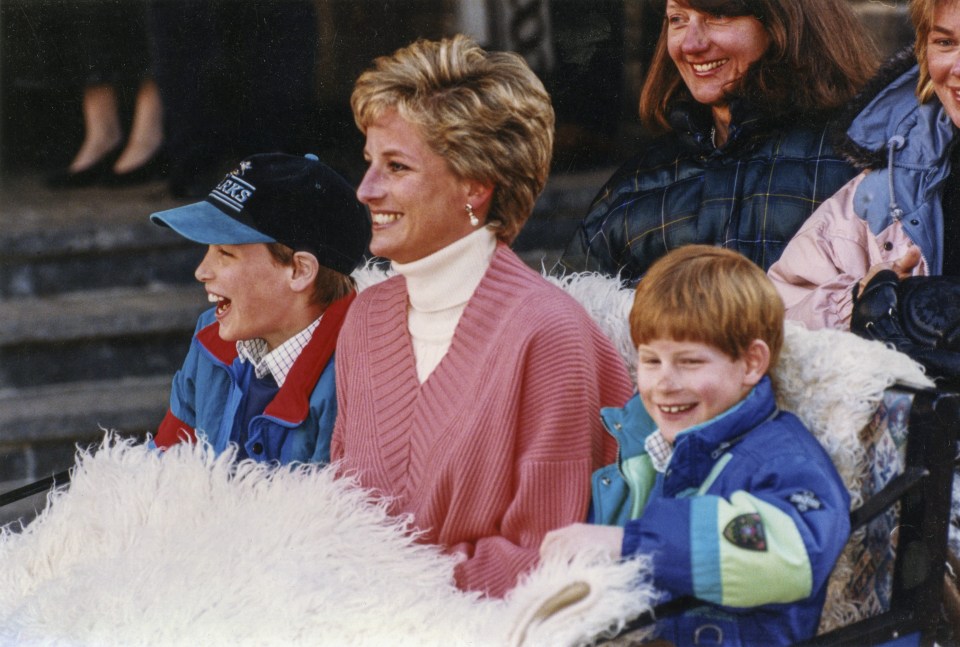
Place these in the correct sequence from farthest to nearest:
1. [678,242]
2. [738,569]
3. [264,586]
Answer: [678,242] → [264,586] → [738,569]

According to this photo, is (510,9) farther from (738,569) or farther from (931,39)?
(738,569)

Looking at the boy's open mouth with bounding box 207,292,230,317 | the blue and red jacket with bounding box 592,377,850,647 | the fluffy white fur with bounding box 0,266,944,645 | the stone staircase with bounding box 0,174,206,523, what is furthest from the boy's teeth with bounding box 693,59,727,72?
the stone staircase with bounding box 0,174,206,523

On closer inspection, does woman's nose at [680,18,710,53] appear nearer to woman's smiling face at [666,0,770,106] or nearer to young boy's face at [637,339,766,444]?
woman's smiling face at [666,0,770,106]

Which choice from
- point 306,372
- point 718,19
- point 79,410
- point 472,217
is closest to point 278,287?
point 306,372

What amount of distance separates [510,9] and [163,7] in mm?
852

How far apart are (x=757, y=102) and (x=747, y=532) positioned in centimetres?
108

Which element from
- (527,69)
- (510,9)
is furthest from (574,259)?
(527,69)

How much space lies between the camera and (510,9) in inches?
96.9

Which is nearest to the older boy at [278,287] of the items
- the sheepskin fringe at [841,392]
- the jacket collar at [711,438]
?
the jacket collar at [711,438]

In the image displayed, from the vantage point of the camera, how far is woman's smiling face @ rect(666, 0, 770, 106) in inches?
94.2

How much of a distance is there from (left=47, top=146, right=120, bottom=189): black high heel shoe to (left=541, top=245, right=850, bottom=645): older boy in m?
1.72

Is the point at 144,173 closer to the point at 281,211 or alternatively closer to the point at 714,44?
the point at 281,211

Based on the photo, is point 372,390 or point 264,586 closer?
point 264,586

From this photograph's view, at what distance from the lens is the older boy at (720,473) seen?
1.67m
